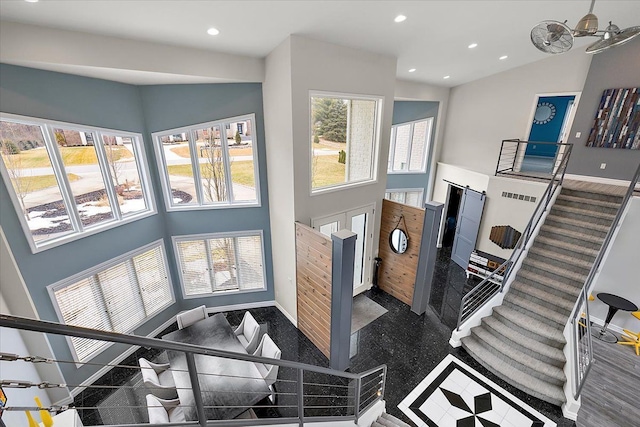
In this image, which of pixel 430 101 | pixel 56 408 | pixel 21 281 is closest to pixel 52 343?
pixel 21 281

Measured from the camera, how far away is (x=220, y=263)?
6.19 metres

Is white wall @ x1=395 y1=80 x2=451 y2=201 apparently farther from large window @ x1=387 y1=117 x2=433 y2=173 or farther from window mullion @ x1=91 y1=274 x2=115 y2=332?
window mullion @ x1=91 y1=274 x2=115 y2=332

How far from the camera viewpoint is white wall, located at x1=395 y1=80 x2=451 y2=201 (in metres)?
7.35

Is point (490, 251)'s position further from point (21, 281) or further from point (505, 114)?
point (21, 281)

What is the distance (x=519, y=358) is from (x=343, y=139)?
194 inches

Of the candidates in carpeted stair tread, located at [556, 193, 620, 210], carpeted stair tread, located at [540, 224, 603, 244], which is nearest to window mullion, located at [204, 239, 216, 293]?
carpeted stair tread, located at [540, 224, 603, 244]

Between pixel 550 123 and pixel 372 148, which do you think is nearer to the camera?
pixel 372 148

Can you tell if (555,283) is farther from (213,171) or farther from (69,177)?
(69,177)

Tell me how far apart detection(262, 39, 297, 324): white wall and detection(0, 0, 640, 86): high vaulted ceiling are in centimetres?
38

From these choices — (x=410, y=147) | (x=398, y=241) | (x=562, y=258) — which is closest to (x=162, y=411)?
(x=398, y=241)

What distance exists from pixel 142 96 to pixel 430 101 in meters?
7.44

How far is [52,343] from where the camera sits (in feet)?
13.7

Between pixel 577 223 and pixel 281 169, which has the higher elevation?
pixel 281 169

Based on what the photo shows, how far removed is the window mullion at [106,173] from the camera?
15.1ft
